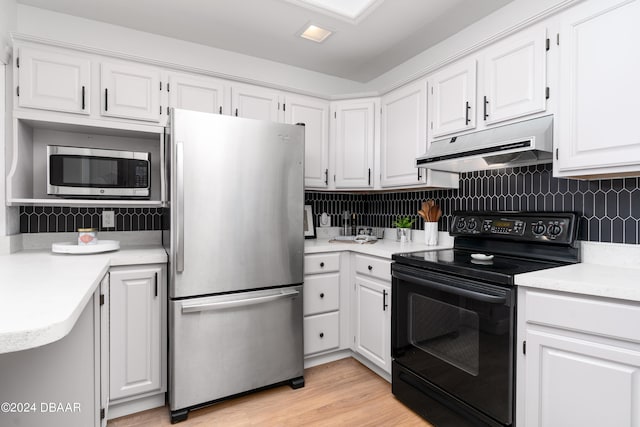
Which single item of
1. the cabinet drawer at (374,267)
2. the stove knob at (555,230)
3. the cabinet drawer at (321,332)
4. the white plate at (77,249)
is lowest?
the cabinet drawer at (321,332)

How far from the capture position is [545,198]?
1.95m

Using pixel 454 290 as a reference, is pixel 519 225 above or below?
above

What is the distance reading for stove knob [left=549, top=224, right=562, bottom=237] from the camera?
1798mm

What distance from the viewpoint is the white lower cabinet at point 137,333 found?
6.17ft

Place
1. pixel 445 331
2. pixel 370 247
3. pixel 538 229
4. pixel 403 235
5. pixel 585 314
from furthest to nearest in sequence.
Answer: pixel 403 235 < pixel 370 247 < pixel 538 229 < pixel 445 331 < pixel 585 314

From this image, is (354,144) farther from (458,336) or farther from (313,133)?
(458,336)

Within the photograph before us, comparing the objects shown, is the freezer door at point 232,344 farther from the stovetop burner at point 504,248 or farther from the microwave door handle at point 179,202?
the stovetop burner at point 504,248

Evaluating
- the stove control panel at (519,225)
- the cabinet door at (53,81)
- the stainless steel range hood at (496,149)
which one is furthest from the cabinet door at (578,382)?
the cabinet door at (53,81)

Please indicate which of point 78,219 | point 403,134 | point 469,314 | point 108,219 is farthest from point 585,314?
point 78,219

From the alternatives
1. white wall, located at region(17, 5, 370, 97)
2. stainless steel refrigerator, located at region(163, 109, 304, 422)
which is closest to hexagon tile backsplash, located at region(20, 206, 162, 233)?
stainless steel refrigerator, located at region(163, 109, 304, 422)

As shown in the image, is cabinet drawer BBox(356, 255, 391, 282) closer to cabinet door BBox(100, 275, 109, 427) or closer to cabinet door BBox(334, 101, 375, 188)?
cabinet door BBox(334, 101, 375, 188)

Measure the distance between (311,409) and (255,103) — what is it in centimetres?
216

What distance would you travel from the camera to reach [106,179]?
2129 millimetres

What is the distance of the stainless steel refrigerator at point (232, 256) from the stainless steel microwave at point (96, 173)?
0.33 meters
